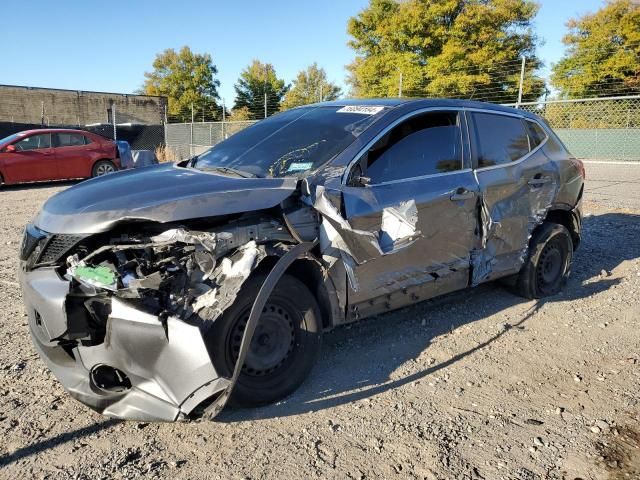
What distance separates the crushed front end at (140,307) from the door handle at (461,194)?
1633mm

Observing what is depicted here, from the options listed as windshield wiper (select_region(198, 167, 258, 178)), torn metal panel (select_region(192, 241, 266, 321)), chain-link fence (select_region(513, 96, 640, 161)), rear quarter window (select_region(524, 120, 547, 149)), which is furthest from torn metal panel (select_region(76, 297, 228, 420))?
chain-link fence (select_region(513, 96, 640, 161))

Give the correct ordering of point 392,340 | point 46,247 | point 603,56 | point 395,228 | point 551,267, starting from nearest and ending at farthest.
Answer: point 46,247 < point 395,228 < point 392,340 < point 551,267 < point 603,56

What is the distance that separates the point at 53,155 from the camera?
1359 cm

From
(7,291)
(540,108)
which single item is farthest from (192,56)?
(7,291)

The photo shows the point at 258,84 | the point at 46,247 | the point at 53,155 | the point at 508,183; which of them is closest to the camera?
the point at 46,247

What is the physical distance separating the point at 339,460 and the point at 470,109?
3131mm

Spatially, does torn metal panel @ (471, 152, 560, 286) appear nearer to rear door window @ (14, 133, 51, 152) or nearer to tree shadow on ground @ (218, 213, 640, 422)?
tree shadow on ground @ (218, 213, 640, 422)

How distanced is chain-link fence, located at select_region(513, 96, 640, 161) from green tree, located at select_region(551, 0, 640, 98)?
226 inches

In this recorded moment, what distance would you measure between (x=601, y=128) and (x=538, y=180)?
19.7 meters

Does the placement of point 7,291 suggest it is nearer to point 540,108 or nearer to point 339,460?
point 339,460

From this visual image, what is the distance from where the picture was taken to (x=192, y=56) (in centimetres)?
5725

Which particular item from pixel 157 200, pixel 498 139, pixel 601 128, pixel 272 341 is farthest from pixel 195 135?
pixel 272 341

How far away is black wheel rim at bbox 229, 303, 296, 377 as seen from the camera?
289 cm

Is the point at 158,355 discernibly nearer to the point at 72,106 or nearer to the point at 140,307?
the point at 140,307
